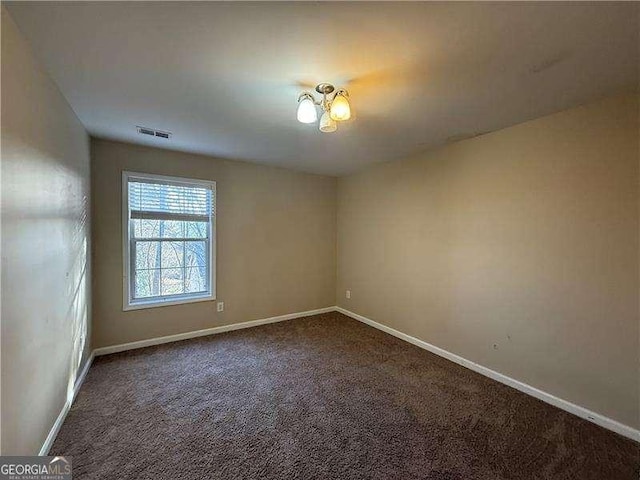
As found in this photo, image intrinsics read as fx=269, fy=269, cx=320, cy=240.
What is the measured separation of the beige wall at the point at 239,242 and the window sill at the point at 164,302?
0.17ft

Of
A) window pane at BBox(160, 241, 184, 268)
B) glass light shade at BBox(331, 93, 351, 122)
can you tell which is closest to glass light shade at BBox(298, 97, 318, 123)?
glass light shade at BBox(331, 93, 351, 122)

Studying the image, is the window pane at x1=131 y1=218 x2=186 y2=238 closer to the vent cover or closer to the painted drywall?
the painted drywall

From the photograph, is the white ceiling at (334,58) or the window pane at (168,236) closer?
the white ceiling at (334,58)

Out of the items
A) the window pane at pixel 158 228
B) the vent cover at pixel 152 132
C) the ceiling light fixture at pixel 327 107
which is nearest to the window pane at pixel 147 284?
the window pane at pixel 158 228

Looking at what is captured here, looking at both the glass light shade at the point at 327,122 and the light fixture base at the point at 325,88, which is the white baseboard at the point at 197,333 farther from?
the light fixture base at the point at 325,88

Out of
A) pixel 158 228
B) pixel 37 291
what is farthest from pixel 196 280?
pixel 37 291

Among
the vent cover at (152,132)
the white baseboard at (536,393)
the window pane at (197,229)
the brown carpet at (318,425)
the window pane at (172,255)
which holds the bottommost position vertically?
the brown carpet at (318,425)

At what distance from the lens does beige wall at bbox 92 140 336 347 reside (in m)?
2.96

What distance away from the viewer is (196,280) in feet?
11.7

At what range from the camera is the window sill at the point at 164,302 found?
3.11 meters

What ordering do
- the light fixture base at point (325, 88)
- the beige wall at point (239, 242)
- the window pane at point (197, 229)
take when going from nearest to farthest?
the light fixture base at point (325, 88)
the beige wall at point (239, 242)
the window pane at point (197, 229)

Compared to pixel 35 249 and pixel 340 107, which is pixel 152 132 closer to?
pixel 35 249

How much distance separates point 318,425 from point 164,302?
241 centimetres

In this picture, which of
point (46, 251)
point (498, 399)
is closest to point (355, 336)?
point (498, 399)
